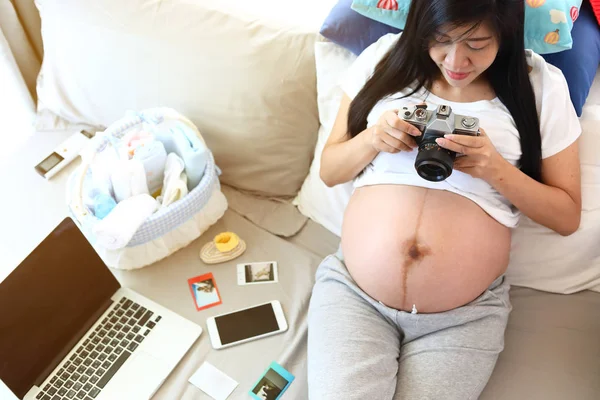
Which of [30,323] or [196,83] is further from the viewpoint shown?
[196,83]

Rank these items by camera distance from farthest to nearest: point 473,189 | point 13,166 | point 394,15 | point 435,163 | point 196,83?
point 13,166
point 196,83
point 394,15
point 473,189
point 435,163

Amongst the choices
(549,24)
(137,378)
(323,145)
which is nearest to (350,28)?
(323,145)

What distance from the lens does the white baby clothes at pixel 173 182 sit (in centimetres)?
136

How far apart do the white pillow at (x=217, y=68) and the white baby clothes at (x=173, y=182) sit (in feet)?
0.50

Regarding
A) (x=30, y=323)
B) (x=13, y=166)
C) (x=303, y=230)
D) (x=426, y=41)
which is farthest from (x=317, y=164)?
(x=13, y=166)

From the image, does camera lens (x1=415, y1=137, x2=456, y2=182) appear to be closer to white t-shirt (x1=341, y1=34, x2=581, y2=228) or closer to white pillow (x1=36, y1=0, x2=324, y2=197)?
white t-shirt (x1=341, y1=34, x2=581, y2=228)

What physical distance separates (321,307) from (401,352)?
0.66ft

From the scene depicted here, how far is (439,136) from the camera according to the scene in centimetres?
96

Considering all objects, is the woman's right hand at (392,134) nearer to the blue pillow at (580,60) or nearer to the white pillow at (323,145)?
the white pillow at (323,145)

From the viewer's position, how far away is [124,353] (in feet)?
4.04

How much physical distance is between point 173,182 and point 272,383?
0.57 meters

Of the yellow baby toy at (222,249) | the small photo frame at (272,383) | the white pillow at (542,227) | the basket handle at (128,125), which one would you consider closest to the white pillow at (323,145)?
the white pillow at (542,227)

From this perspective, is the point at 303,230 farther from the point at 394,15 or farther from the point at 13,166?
the point at 13,166

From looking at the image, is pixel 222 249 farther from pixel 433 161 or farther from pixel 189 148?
pixel 433 161
